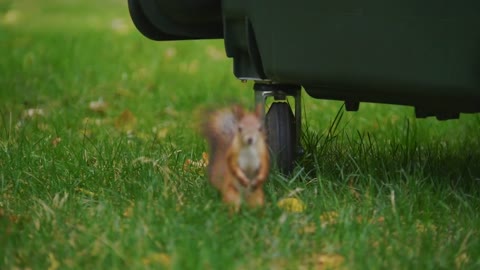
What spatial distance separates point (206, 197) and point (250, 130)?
36 cm

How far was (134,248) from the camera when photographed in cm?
261

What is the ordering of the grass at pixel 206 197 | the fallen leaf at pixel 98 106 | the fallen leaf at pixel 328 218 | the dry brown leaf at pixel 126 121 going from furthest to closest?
the fallen leaf at pixel 98 106 < the dry brown leaf at pixel 126 121 < the fallen leaf at pixel 328 218 < the grass at pixel 206 197

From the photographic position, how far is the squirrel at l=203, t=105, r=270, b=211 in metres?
2.79

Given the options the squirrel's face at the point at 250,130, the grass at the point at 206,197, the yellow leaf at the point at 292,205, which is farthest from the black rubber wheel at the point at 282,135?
the squirrel's face at the point at 250,130

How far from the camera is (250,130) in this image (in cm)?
278

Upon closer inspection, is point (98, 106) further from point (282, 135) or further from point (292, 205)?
point (292, 205)

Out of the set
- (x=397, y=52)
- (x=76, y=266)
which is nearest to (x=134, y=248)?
(x=76, y=266)

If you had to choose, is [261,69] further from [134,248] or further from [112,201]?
Answer: [134,248]

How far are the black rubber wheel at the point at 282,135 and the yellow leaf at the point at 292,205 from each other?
425 millimetres

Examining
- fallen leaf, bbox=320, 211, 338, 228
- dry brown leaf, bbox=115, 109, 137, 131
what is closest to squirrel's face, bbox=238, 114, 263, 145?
fallen leaf, bbox=320, 211, 338, 228

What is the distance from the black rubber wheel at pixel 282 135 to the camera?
11.5 ft

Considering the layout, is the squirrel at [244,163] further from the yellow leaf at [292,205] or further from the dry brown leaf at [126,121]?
the dry brown leaf at [126,121]

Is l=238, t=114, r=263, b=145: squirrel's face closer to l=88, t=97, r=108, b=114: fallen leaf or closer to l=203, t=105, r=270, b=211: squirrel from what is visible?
l=203, t=105, r=270, b=211: squirrel

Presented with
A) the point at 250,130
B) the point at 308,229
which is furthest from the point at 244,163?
the point at 308,229
